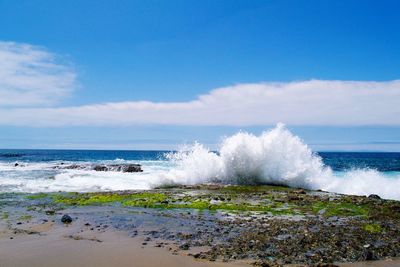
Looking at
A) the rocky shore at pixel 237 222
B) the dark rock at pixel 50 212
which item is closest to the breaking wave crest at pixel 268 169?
the rocky shore at pixel 237 222

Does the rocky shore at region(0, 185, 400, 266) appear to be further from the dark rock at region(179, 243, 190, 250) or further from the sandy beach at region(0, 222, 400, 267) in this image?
the sandy beach at region(0, 222, 400, 267)

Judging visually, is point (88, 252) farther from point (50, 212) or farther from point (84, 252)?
point (50, 212)

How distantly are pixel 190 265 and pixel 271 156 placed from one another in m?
20.2

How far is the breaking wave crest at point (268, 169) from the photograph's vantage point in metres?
26.2

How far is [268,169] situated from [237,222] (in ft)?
49.4

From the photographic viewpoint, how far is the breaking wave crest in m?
26.2

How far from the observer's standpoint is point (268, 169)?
2700 cm

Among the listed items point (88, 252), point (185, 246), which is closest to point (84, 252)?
point (88, 252)

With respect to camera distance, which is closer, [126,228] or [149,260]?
[149,260]

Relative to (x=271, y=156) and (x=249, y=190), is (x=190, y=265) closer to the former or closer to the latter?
(x=249, y=190)

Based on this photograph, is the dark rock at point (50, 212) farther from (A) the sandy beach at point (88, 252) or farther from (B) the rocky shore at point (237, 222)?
(A) the sandy beach at point (88, 252)

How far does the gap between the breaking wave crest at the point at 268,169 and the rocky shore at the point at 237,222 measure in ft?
21.1

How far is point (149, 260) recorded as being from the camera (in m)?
8.30

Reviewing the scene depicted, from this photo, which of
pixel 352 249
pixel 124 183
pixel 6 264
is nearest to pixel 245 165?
pixel 124 183
